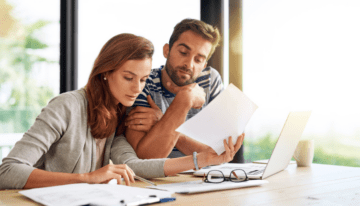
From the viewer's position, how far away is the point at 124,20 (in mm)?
3020

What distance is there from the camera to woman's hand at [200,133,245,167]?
1.08 meters

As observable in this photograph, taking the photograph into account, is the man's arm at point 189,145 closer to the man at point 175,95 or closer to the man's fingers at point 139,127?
the man at point 175,95

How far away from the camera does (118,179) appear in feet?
3.18

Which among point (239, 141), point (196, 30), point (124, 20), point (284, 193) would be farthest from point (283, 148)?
point (124, 20)

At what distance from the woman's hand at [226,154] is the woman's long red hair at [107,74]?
1.51 feet

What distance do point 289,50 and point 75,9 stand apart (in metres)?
1.89

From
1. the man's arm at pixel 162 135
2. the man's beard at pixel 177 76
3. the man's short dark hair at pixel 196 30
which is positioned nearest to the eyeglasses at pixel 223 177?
the man's arm at pixel 162 135

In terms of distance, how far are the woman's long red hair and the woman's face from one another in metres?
0.02

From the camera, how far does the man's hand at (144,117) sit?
153 centimetres

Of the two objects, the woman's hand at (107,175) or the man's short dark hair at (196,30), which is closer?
the woman's hand at (107,175)

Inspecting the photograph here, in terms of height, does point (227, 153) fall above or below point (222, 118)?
below

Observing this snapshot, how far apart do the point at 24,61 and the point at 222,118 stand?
110 inches

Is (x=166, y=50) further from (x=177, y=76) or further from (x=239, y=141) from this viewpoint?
(x=239, y=141)

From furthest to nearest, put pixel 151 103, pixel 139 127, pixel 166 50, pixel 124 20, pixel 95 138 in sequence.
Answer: pixel 124 20, pixel 166 50, pixel 151 103, pixel 139 127, pixel 95 138
